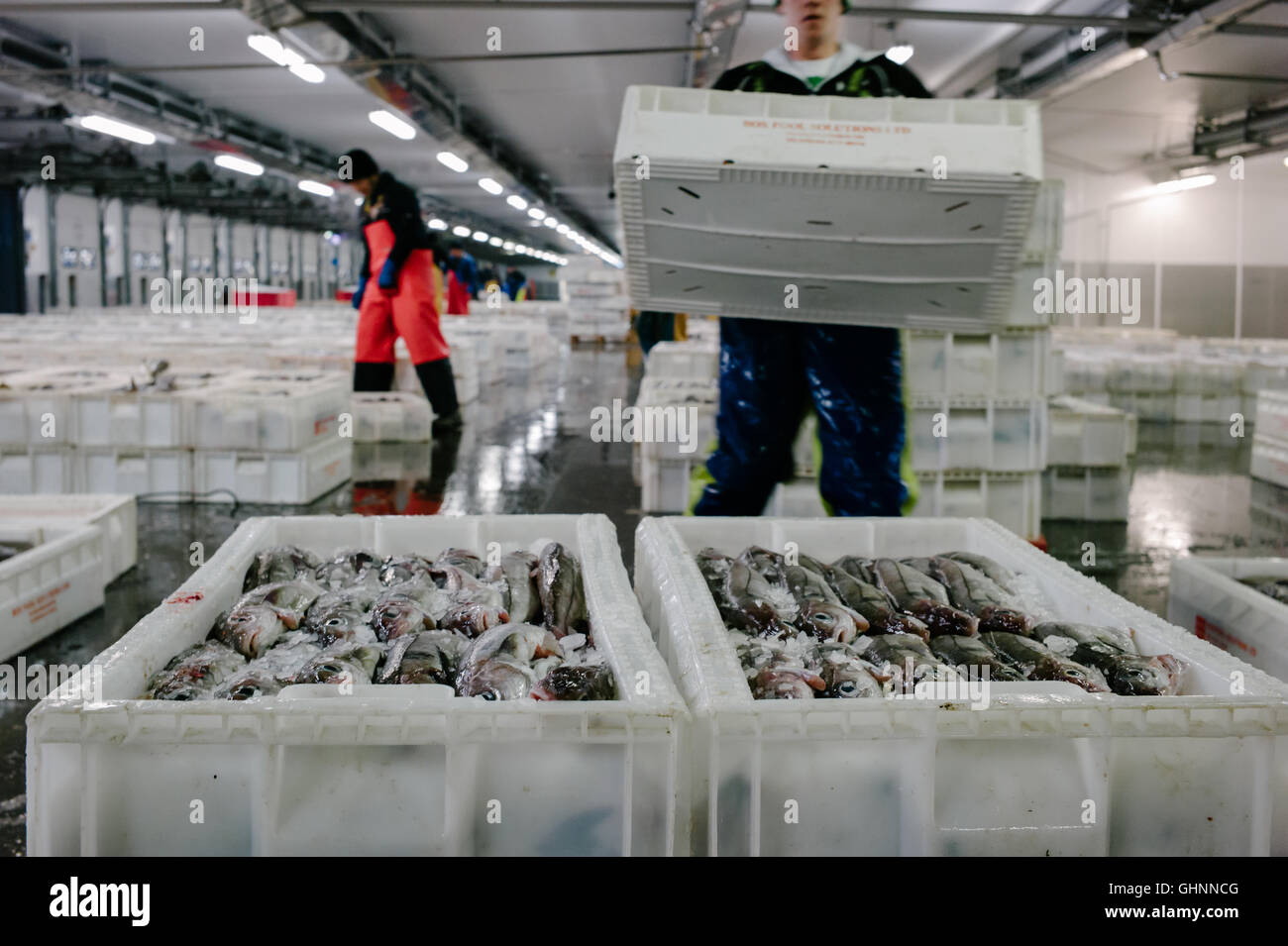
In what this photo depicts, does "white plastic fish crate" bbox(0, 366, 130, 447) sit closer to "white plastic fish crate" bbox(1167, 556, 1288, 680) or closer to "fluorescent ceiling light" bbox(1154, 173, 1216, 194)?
"white plastic fish crate" bbox(1167, 556, 1288, 680)

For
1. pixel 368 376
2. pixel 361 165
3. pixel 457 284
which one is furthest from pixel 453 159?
pixel 368 376

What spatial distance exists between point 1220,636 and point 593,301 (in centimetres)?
2025

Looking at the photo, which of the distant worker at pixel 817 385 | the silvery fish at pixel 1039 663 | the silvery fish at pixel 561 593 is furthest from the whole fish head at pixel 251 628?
the distant worker at pixel 817 385

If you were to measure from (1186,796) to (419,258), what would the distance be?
24.1 feet

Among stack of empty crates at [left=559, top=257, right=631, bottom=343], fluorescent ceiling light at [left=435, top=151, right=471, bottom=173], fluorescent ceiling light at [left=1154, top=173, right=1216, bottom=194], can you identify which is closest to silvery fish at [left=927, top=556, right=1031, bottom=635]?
fluorescent ceiling light at [left=435, top=151, right=471, bottom=173]

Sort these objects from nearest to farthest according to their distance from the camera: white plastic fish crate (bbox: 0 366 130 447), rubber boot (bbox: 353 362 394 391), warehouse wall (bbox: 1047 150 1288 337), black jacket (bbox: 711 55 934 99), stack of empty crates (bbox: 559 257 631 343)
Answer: black jacket (bbox: 711 55 934 99)
white plastic fish crate (bbox: 0 366 130 447)
rubber boot (bbox: 353 362 394 391)
warehouse wall (bbox: 1047 150 1288 337)
stack of empty crates (bbox: 559 257 631 343)

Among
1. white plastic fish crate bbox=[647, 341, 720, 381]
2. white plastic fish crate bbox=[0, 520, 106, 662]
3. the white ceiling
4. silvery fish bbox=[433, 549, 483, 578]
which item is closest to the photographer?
silvery fish bbox=[433, 549, 483, 578]

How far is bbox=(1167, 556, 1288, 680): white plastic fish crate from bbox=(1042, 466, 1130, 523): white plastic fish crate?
2682 millimetres

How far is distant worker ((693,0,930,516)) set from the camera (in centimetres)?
316

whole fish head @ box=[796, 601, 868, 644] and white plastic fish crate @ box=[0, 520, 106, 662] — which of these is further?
white plastic fish crate @ box=[0, 520, 106, 662]

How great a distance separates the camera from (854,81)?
312cm

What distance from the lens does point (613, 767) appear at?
1.46 metres

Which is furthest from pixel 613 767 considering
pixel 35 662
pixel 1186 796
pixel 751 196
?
pixel 35 662

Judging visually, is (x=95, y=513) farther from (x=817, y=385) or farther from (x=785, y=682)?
(x=785, y=682)
